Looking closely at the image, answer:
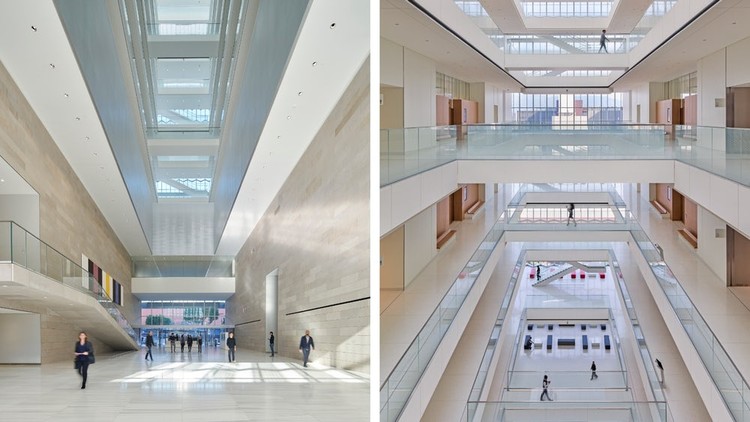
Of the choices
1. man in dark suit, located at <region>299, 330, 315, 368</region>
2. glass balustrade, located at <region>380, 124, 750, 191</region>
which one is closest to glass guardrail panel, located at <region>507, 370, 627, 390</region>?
glass balustrade, located at <region>380, 124, 750, 191</region>

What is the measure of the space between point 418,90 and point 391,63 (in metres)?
1.57

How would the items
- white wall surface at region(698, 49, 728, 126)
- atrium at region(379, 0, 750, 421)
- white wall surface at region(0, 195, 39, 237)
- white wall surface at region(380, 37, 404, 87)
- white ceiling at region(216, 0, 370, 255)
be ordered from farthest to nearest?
white wall surface at region(698, 49, 728, 126)
white wall surface at region(380, 37, 404, 87)
white wall surface at region(0, 195, 39, 237)
atrium at region(379, 0, 750, 421)
white ceiling at region(216, 0, 370, 255)

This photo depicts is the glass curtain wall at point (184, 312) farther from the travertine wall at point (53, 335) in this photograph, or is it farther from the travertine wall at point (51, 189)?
the travertine wall at point (53, 335)

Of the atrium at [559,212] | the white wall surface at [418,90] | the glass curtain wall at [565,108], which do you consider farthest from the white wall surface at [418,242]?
the glass curtain wall at [565,108]

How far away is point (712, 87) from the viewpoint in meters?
19.7

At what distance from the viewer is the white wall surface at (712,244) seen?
1809 centimetres

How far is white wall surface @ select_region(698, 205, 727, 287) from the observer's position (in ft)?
59.4

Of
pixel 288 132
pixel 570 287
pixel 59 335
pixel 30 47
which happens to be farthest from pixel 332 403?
pixel 570 287

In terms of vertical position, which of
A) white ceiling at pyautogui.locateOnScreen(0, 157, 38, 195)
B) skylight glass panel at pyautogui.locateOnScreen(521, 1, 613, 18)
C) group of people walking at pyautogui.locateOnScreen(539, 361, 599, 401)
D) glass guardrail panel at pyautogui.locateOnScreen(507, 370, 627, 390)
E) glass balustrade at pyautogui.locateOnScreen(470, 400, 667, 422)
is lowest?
glass guardrail panel at pyautogui.locateOnScreen(507, 370, 627, 390)

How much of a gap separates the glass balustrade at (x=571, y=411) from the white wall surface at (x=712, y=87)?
24.7ft

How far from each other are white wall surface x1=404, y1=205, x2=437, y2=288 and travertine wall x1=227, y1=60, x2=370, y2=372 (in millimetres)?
2609

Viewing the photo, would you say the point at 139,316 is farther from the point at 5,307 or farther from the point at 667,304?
the point at 667,304

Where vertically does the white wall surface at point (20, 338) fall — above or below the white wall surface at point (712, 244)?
below

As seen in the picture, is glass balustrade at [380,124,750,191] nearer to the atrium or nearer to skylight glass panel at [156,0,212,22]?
the atrium
